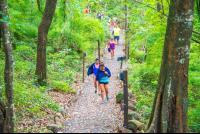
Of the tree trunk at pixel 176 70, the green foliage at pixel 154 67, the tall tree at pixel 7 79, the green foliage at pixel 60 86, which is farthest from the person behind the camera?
the green foliage at pixel 60 86

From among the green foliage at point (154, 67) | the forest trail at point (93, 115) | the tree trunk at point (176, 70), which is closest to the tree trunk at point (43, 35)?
the forest trail at point (93, 115)

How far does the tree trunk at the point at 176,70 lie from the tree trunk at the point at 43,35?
5.35 m

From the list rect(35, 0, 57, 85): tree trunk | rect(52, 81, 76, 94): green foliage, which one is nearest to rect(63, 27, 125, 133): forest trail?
rect(52, 81, 76, 94): green foliage

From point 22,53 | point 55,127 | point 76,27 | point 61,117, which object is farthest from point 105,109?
point 76,27

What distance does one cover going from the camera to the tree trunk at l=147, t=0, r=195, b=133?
13.0 feet

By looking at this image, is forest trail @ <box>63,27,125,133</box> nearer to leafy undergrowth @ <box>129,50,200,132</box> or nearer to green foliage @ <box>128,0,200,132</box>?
leafy undergrowth @ <box>129,50,200,132</box>

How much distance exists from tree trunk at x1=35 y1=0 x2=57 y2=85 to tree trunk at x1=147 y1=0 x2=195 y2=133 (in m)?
5.35

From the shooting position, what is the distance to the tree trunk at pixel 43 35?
7620 millimetres

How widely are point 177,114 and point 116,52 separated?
15121 mm

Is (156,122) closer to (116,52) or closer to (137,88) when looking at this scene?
(137,88)

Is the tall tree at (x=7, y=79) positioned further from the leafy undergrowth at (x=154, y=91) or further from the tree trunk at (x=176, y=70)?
the leafy undergrowth at (x=154, y=91)

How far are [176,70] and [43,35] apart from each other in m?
5.90

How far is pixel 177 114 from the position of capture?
409 cm

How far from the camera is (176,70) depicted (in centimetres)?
404
